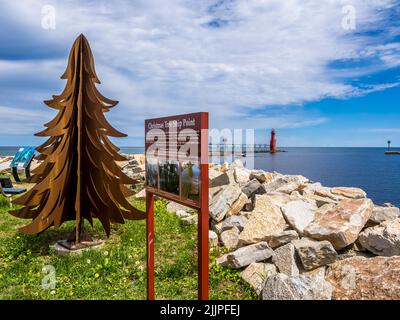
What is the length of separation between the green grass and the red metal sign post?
0.87 m

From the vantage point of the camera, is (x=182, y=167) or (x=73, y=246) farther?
(x=73, y=246)

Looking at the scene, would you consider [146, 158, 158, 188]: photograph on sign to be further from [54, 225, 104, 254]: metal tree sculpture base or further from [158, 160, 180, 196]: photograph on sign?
[54, 225, 104, 254]: metal tree sculpture base

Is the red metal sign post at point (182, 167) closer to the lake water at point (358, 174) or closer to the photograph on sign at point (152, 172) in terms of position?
the photograph on sign at point (152, 172)

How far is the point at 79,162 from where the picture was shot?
7016mm

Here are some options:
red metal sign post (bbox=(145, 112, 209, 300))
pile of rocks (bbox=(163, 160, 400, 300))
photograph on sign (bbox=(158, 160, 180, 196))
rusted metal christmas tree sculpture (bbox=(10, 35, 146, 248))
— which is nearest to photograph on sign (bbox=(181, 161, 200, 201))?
red metal sign post (bbox=(145, 112, 209, 300))

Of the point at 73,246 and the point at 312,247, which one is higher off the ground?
the point at 312,247

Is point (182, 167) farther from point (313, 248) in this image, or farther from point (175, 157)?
point (313, 248)

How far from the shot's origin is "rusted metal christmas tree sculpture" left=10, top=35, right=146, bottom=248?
7.05 meters

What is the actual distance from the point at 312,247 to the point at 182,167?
8.85 feet

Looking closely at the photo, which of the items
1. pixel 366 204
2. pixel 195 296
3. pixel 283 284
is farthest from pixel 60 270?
pixel 366 204

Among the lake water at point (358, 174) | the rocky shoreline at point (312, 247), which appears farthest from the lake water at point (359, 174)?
the rocky shoreline at point (312, 247)

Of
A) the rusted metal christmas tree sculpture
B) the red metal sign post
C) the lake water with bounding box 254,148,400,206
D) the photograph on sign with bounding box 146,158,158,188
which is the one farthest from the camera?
the lake water with bounding box 254,148,400,206

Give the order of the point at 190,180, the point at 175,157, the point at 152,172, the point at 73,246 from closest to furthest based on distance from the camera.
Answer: the point at 190,180 → the point at 175,157 → the point at 152,172 → the point at 73,246

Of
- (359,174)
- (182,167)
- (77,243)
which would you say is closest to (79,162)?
(77,243)
